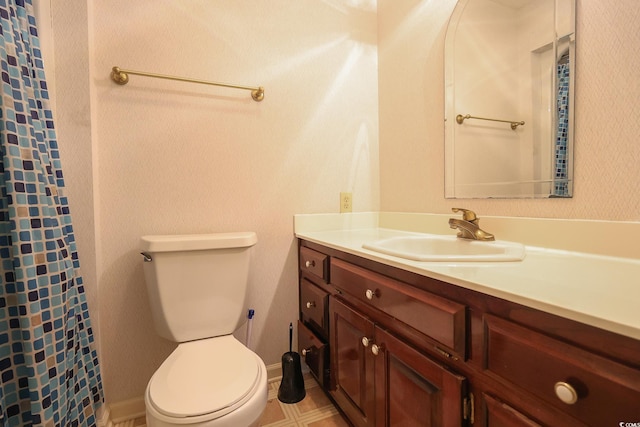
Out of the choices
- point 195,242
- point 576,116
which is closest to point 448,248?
point 576,116

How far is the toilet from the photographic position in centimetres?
84

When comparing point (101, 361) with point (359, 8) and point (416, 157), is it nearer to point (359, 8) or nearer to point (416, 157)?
point (416, 157)

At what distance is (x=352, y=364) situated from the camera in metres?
1.06

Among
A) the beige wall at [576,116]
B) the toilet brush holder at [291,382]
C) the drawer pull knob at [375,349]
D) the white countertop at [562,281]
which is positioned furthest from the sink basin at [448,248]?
the toilet brush holder at [291,382]

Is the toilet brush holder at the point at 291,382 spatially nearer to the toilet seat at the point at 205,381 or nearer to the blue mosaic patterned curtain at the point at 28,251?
the toilet seat at the point at 205,381

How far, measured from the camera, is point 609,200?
79 centimetres

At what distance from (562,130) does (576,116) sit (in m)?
0.05

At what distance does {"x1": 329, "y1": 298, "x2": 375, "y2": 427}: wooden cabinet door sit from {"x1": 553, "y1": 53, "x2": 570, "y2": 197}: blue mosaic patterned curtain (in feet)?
2.51

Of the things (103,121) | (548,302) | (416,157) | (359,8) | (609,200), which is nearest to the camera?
(548,302)

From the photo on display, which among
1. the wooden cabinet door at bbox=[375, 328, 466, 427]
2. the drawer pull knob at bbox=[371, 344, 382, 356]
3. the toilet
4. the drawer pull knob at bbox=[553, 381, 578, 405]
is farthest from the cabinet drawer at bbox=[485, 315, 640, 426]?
the toilet

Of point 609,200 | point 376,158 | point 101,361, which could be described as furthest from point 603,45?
point 101,361

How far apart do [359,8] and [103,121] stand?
153 centimetres

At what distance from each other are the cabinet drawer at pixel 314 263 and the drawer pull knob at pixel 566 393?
0.86 metres

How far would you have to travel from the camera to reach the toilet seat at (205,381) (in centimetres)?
78
